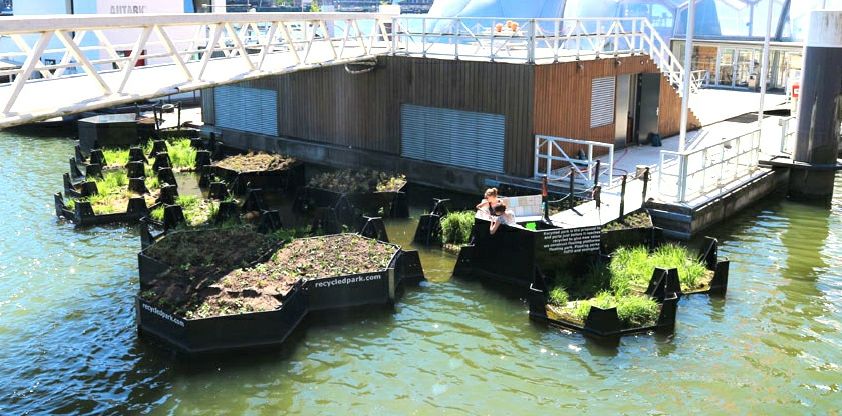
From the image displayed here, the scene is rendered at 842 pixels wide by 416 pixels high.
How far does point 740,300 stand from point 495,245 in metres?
4.71

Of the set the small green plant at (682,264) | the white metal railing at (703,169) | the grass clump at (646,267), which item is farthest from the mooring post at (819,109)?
the grass clump at (646,267)

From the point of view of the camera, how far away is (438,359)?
13164mm

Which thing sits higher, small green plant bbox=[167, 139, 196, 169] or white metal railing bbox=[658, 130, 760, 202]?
white metal railing bbox=[658, 130, 760, 202]

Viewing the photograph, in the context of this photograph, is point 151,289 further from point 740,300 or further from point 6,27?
point 740,300

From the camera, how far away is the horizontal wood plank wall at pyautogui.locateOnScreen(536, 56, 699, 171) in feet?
71.5

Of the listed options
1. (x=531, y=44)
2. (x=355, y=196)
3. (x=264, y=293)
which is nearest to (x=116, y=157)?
(x=355, y=196)

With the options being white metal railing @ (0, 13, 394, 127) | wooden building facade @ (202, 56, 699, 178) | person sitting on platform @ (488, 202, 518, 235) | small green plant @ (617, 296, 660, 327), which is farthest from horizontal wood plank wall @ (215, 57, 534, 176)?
small green plant @ (617, 296, 660, 327)

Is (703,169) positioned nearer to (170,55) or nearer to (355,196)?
(355,196)

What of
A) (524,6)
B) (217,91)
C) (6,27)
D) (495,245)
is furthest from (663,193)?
(524,6)

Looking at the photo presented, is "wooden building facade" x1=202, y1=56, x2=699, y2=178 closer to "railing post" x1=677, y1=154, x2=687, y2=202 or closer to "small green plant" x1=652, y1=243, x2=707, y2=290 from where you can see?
"railing post" x1=677, y1=154, x2=687, y2=202

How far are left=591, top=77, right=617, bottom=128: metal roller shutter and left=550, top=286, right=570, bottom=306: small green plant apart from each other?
397 inches

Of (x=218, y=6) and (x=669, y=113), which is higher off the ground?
(x=218, y=6)

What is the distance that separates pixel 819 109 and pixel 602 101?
19.3ft

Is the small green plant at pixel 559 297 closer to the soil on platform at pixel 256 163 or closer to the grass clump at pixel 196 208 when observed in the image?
the grass clump at pixel 196 208
